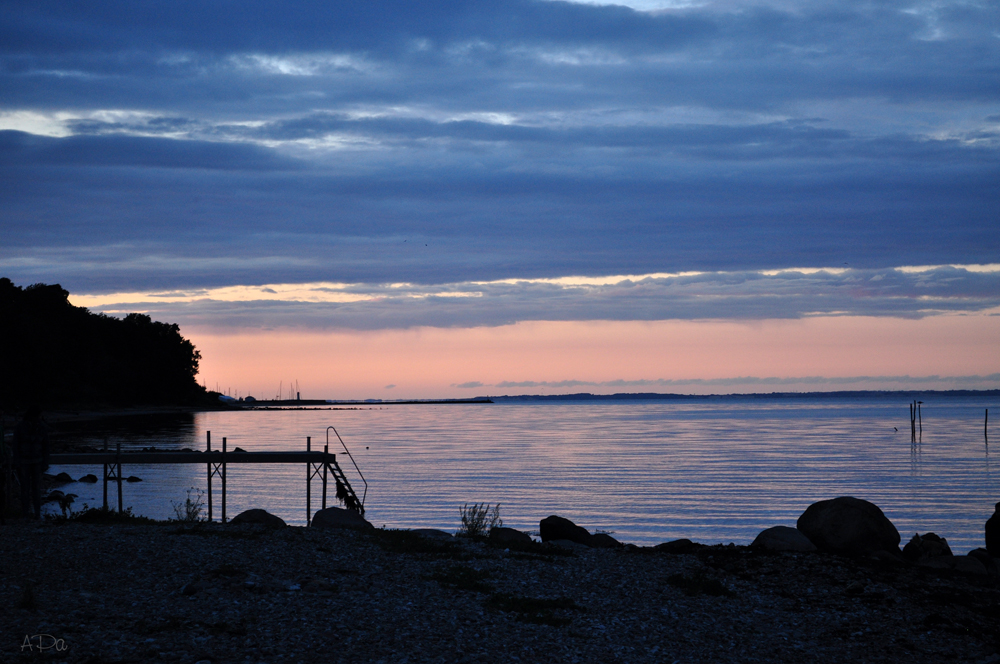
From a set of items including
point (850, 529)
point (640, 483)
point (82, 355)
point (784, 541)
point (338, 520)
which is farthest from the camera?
point (82, 355)

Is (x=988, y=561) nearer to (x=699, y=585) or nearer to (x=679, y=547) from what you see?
(x=679, y=547)

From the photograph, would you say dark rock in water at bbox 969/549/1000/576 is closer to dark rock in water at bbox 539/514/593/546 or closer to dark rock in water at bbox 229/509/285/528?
dark rock in water at bbox 539/514/593/546

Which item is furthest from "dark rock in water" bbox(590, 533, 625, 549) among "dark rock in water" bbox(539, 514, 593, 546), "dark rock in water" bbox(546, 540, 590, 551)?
"dark rock in water" bbox(546, 540, 590, 551)

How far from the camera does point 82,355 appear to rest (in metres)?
142

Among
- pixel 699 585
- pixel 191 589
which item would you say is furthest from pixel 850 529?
pixel 191 589

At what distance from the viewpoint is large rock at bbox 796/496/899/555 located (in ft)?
66.3

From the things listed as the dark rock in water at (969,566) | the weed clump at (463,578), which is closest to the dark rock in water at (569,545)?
the weed clump at (463,578)

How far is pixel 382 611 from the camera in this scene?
40.7 feet

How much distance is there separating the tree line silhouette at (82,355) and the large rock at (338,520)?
86.6 m

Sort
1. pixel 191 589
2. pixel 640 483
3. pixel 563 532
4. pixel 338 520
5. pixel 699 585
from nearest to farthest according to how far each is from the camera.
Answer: pixel 191 589
pixel 699 585
pixel 338 520
pixel 563 532
pixel 640 483

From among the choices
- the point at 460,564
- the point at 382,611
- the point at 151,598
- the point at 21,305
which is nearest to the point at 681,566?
the point at 460,564
